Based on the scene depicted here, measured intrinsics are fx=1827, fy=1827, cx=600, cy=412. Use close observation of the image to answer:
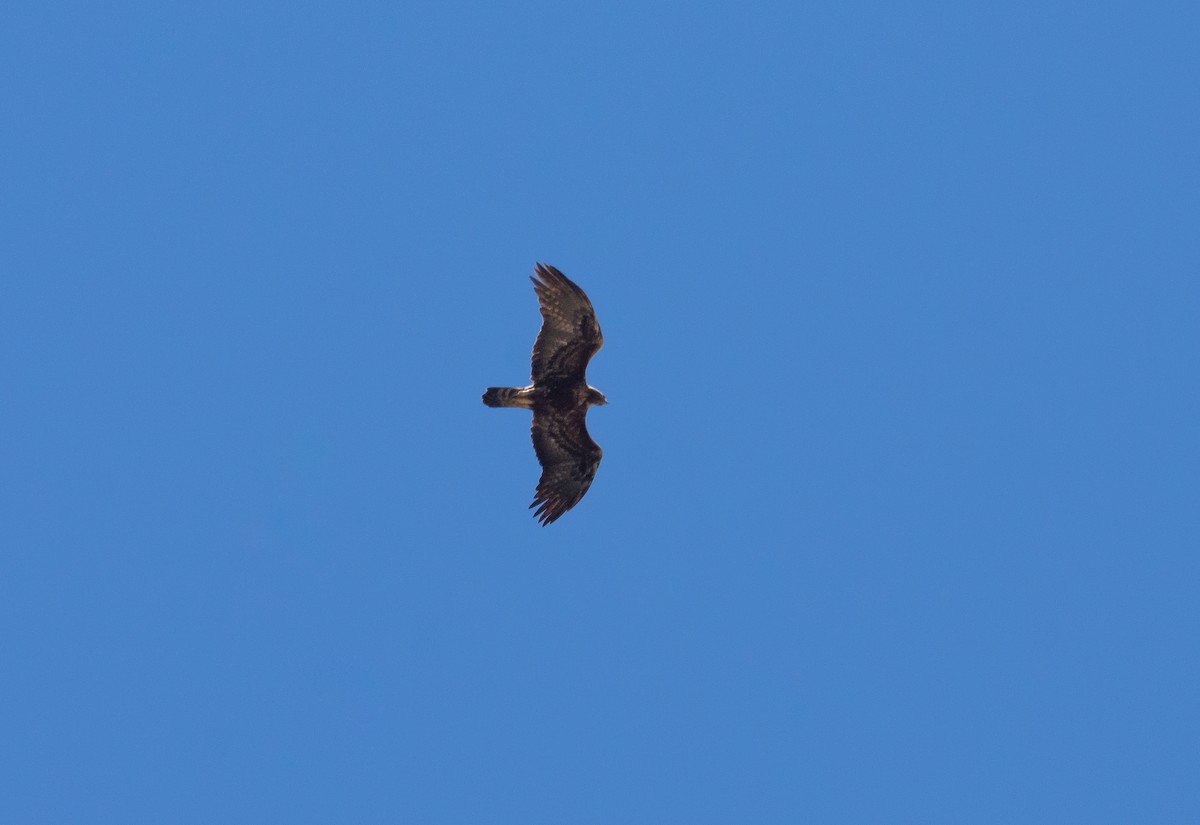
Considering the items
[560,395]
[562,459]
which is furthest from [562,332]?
[562,459]

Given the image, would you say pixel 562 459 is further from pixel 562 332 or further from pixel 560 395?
pixel 562 332

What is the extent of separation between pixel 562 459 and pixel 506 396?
5.67 feet

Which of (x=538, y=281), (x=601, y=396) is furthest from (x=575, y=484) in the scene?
(x=538, y=281)

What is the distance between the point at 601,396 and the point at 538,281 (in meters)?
2.55

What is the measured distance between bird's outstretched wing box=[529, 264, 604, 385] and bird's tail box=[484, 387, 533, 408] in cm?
30

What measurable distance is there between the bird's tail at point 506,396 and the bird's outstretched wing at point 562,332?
30 centimetres

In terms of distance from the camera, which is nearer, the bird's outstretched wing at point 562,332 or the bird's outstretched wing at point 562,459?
the bird's outstretched wing at point 562,332

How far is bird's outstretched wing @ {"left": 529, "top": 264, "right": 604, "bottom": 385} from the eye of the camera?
102ft

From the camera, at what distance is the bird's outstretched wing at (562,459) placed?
3256cm

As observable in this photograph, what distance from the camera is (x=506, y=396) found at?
3195cm

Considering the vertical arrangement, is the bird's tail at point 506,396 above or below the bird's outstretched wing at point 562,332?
below

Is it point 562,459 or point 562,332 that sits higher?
point 562,332

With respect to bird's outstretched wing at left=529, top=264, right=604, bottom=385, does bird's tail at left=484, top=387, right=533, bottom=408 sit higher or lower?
lower

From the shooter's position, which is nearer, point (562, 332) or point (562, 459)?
point (562, 332)
